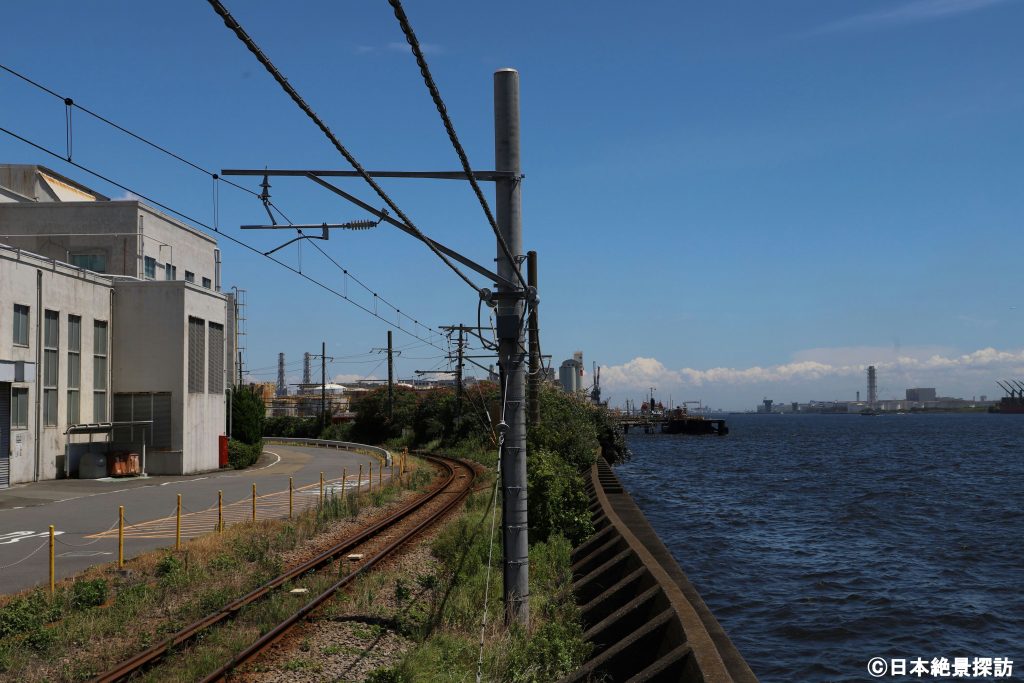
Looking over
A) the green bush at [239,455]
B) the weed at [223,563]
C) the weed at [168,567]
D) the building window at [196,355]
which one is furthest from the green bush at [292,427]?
the weed at [168,567]

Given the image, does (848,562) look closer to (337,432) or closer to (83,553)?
(83,553)

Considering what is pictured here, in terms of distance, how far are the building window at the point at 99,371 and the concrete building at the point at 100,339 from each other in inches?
2.3

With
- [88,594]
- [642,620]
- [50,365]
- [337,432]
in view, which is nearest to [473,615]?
[642,620]

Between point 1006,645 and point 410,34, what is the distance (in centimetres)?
1838

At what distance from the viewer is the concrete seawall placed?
9.48m

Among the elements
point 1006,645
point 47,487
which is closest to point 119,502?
point 47,487

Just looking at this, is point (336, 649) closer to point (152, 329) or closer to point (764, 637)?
point (764, 637)

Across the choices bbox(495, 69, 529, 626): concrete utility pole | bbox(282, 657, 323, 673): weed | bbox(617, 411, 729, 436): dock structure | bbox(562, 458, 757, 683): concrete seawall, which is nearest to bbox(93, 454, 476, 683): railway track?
bbox(282, 657, 323, 673): weed

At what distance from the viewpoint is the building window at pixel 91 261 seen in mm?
42312

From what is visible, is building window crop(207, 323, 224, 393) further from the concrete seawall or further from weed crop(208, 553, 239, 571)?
the concrete seawall

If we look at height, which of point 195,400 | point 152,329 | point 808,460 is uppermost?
point 152,329

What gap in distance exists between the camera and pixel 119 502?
28453mm

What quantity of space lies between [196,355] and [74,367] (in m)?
5.40

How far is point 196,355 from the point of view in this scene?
39.9 m
